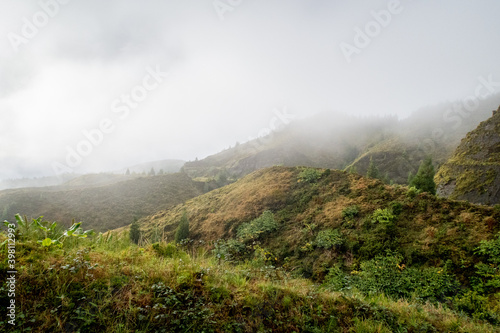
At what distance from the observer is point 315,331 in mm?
3295

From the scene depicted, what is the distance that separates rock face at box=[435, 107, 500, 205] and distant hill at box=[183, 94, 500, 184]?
4199 centimetres

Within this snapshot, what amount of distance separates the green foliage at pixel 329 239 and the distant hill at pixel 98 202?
36.0m

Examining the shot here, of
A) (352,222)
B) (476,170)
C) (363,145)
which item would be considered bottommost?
(363,145)

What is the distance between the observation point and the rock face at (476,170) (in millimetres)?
20812

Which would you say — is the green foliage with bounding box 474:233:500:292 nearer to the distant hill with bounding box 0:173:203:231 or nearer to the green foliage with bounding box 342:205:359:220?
the green foliage with bounding box 342:205:359:220

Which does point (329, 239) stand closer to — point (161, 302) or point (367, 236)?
point (367, 236)

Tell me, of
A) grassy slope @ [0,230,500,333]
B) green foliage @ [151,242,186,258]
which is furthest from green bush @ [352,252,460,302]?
green foliage @ [151,242,186,258]

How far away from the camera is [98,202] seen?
52000mm

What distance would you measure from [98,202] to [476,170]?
63.1 metres

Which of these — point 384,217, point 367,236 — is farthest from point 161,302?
point 384,217

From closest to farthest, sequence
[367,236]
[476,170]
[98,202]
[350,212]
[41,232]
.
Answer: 1. [41,232]
2. [367,236]
3. [350,212]
4. [476,170]
5. [98,202]

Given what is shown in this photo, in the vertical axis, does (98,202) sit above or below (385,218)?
above

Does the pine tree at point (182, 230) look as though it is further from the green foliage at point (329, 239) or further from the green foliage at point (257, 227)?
the green foliage at point (329, 239)

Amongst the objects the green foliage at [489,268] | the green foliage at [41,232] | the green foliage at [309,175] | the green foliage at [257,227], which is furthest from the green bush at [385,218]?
the green foliage at [41,232]
